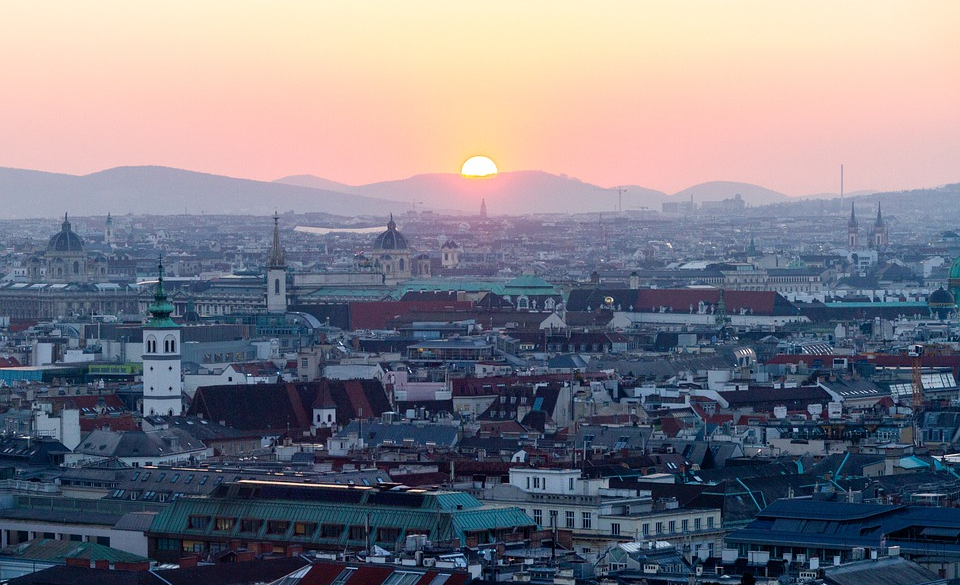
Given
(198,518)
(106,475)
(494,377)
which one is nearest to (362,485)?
(198,518)

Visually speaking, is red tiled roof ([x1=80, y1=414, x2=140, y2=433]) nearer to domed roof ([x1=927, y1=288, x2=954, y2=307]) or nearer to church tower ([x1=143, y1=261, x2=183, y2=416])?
church tower ([x1=143, y1=261, x2=183, y2=416])

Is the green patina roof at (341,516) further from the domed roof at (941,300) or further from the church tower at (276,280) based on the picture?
the domed roof at (941,300)

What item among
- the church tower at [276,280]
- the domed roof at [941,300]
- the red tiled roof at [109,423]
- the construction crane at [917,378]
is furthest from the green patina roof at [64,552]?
the domed roof at [941,300]

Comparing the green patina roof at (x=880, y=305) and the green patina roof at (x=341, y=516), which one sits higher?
the green patina roof at (x=341, y=516)

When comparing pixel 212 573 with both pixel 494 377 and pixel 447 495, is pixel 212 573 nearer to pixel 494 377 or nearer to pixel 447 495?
pixel 447 495

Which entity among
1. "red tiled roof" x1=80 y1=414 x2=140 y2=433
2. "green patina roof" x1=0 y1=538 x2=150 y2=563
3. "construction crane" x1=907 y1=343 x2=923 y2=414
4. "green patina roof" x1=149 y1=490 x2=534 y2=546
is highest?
"green patina roof" x1=149 y1=490 x2=534 y2=546

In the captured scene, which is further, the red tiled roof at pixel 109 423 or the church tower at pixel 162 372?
the church tower at pixel 162 372

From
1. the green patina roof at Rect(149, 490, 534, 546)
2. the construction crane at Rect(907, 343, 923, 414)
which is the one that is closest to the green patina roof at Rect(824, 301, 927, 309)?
the construction crane at Rect(907, 343, 923, 414)

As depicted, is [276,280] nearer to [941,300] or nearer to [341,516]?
[941,300]

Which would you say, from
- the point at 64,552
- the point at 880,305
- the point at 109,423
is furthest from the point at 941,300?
the point at 64,552
